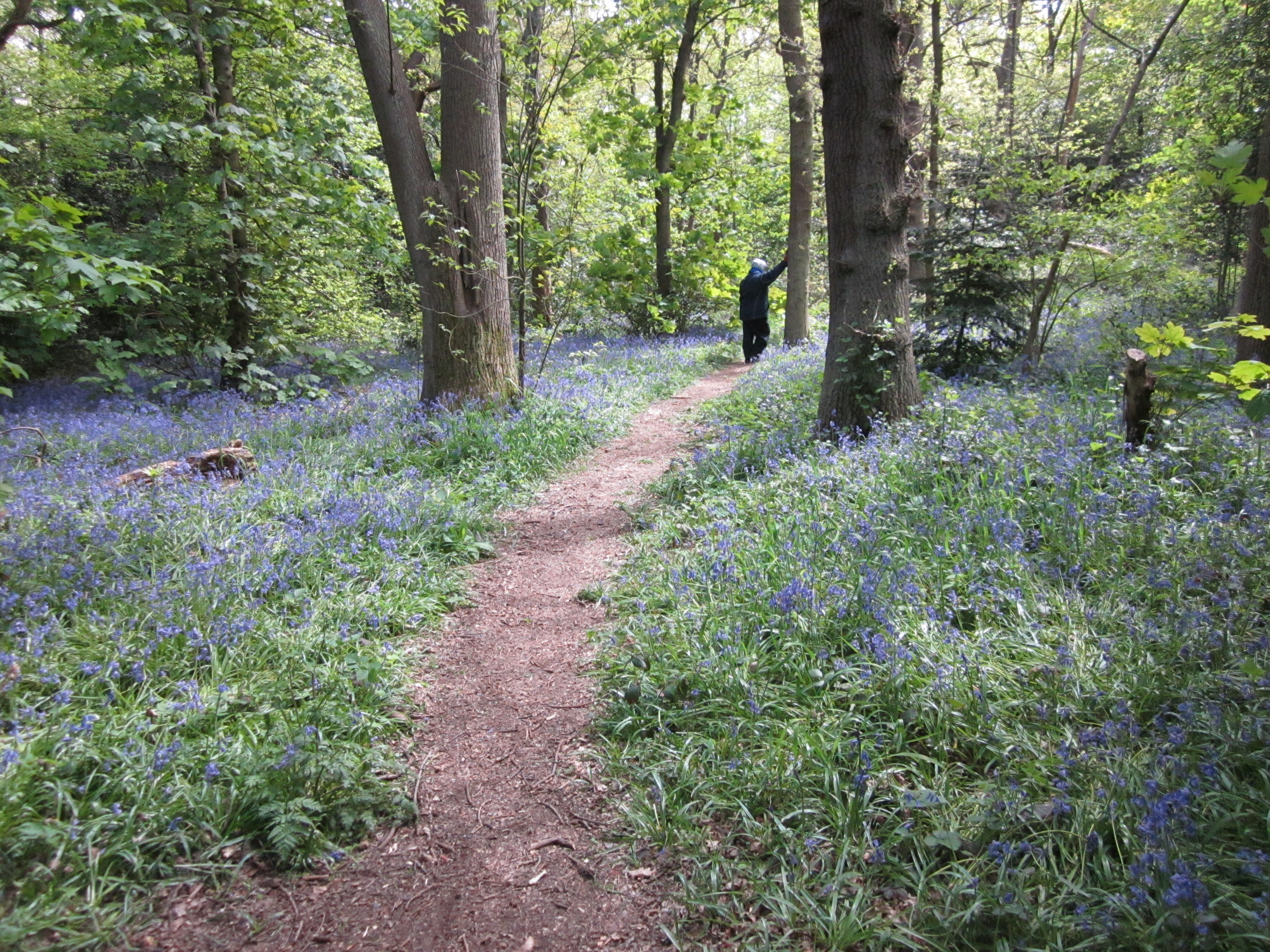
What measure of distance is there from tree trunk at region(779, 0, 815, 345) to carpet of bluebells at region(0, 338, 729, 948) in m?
10.0

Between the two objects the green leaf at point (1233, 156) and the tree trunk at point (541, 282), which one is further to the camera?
the tree trunk at point (541, 282)

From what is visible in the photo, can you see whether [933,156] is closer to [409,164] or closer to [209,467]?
[409,164]

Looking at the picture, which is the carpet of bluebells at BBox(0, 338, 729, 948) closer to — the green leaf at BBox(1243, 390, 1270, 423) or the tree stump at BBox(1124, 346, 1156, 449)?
the green leaf at BBox(1243, 390, 1270, 423)

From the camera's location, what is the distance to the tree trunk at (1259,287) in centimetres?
682

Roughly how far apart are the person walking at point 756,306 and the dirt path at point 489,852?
35.6ft

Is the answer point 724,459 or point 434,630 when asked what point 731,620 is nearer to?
point 434,630

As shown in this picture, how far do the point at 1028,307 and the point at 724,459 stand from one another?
5.55 m

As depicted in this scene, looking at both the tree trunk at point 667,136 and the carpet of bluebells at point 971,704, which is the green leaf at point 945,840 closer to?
the carpet of bluebells at point 971,704

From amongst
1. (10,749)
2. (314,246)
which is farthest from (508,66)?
(10,749)

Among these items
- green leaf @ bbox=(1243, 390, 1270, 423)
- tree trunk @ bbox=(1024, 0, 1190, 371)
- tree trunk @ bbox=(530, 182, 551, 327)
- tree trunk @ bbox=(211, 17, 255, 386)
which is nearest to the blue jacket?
tree trunk @ bbox=(530, 182, 551, 327)

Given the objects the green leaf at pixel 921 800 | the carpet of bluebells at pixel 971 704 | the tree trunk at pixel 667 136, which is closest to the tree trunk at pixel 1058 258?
the carpet of bluebells at pixel 971 704

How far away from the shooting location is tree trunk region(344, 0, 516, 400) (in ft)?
24.8

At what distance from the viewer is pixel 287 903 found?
239 centimetres

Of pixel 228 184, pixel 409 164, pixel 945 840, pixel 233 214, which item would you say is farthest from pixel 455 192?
pixel 945 840
